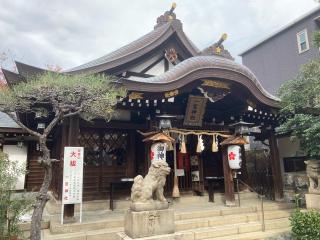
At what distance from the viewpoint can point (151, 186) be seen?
23.1 ft

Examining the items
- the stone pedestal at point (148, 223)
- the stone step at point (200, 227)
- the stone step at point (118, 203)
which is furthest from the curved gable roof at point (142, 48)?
the stone pedestal at point (148, 223)

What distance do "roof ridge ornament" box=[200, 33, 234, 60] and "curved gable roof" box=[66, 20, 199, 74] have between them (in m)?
2.49

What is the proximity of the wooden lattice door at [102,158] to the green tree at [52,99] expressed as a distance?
3207mm

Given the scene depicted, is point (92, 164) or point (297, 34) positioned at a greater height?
point (297, 34)

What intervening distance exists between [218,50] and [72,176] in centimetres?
738

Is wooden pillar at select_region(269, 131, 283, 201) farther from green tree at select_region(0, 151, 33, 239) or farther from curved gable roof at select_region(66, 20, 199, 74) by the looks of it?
green tree at select_region(0, 151, 33, 239)

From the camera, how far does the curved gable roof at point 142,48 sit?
11.0 m

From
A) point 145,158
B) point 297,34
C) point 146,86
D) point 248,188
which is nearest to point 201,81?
point 146,86

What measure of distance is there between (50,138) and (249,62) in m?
18.3

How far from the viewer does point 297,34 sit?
19.8 m

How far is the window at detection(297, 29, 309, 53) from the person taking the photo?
18955 millimetres

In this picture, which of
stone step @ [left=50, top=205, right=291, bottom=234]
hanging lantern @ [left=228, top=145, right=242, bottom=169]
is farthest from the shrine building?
stone step @ [left=50, top=205, right=291, bottom=234]

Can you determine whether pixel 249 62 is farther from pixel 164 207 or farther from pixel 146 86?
pixel 164 207

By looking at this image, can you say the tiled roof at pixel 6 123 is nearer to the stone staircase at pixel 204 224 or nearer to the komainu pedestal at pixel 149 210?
the stone staircase at pixel 204 224
